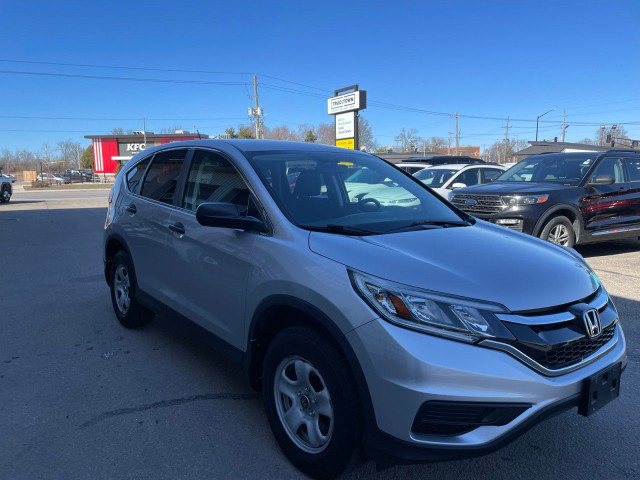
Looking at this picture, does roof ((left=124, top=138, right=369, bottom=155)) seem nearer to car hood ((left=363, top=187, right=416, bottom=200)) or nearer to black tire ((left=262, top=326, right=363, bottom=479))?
car hood ((left=363, top=187, right=416, bottom=200))

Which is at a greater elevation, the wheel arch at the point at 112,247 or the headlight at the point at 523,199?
the headlight at the point at 523,199

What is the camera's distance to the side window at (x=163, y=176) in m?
3.92

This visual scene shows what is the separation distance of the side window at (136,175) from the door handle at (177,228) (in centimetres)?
108

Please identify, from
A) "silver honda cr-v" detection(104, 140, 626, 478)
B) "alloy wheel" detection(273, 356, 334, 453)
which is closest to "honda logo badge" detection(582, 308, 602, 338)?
"silver honda cr-v" detection(104, 140, 626, 478)

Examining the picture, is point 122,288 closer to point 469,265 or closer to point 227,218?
point 227,218

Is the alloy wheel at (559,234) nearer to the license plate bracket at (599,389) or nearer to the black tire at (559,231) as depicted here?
the black tire at (559,231)

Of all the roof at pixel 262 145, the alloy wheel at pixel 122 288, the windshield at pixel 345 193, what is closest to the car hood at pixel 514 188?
the windshield at pixel 345 193

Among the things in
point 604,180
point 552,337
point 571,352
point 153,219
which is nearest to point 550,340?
point 552,337

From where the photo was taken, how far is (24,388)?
360 centimetres

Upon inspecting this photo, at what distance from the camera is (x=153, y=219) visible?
398cm

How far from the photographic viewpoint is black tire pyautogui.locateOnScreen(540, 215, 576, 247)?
7.73m

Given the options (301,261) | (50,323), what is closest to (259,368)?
(301,261)

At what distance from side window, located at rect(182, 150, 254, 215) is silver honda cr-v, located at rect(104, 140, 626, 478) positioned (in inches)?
0.5

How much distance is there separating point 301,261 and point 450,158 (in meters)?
18.0
